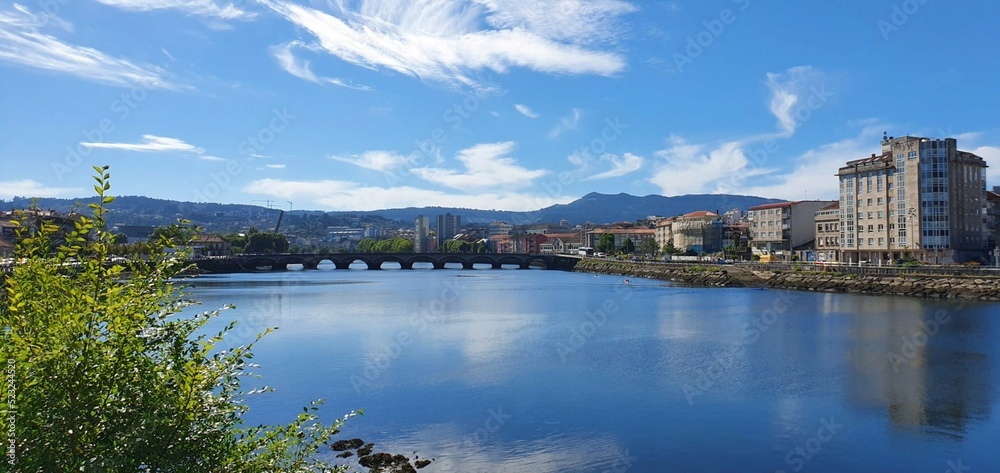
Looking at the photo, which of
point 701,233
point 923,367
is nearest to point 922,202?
point 923,367

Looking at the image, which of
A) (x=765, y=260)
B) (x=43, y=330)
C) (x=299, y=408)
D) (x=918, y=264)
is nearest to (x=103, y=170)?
(x=43, y=330)

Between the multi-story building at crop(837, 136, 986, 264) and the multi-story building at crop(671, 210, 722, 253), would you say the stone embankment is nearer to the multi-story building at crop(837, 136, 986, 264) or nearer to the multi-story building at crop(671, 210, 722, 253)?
the multi-story building at crop(837, 136, 986, 264)

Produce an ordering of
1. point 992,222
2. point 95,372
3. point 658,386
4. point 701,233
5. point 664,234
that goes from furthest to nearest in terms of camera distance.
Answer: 1. point 664,234
2. point 701,233
3. point 992,222
4. point 658,386
5. point 95,372

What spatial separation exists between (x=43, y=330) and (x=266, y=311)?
41.6 m

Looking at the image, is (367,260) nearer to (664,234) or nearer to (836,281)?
(664,234)

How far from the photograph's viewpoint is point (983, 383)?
69.1ft

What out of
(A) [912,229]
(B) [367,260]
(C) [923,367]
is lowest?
(C) [923,367]

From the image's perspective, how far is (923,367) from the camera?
77.6ft

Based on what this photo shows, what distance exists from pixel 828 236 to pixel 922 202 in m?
16.6

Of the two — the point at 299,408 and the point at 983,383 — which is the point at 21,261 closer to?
the point at 299,408

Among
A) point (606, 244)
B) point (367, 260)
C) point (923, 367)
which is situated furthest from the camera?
point (606, 244)

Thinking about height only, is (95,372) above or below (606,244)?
below

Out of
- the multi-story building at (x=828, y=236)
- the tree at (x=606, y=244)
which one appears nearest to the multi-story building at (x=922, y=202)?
the multi-story building at (x=828, y=236)

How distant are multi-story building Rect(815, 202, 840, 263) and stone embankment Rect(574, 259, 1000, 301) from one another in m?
9.47
